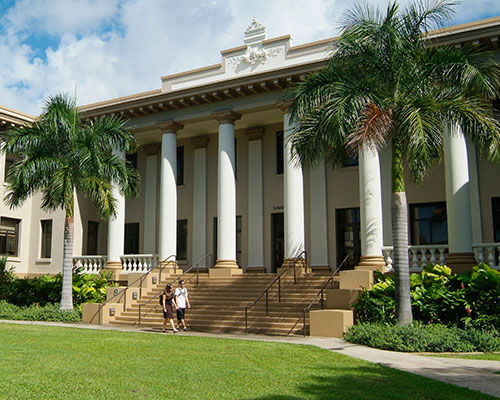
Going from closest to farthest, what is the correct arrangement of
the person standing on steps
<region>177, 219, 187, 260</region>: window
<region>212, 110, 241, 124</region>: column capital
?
the person standing on steps, <region>212, 110, 241, 124</region>: column capital, <region>177, 219, 187, 260</region>: window

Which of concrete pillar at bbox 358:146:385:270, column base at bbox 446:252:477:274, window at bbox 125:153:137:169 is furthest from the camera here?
window at bbox 125:153:137:169

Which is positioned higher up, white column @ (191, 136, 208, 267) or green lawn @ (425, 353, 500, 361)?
white column @ (191, 136, 208, 267)

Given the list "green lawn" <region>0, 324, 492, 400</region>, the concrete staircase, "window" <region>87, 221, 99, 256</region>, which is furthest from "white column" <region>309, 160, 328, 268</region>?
"window" <region>87, 221, 99, 256</region>

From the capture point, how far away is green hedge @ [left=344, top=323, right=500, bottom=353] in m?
14.2

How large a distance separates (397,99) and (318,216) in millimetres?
10240

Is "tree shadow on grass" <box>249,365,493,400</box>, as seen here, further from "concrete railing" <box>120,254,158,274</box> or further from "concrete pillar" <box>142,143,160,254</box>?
"concrete pillar" <box>142,143,160,254</box>

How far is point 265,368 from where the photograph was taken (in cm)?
1059

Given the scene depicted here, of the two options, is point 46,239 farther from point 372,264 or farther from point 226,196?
point 372,264

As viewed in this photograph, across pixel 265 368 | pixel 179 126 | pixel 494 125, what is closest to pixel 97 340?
pixel 265 368

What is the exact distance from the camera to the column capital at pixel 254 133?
27.9 meters

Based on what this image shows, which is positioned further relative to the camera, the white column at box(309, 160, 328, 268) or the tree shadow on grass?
the white column at box(309, 160, 328, 268)

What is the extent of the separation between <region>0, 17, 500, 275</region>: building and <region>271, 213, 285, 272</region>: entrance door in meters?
0.05

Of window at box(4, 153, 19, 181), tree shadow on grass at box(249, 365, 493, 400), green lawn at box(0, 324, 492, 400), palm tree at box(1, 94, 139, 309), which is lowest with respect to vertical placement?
tree shadow on grass at box(249, 365, 493, 400)

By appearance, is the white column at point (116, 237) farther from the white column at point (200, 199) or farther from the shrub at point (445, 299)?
the shrub at point (445, 299)
